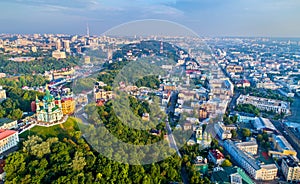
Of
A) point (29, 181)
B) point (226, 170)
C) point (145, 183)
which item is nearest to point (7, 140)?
point (29, 181)

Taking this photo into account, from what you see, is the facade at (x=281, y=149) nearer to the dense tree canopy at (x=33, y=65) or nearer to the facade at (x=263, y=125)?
the facade at (x=263, y=125)

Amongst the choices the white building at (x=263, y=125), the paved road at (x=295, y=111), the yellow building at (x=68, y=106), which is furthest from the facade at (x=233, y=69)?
the yellow building at (x=68, y=106)

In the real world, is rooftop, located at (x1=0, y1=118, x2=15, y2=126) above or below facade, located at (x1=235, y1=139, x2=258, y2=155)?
above

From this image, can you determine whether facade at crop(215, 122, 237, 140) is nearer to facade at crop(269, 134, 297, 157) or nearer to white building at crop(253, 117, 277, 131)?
white building at crop(253, 117, 277, 131)

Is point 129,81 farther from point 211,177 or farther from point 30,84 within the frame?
point 30,84

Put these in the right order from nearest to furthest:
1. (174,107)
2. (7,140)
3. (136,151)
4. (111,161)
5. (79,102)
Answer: (111,161)
(136,151)
(7,140)
(79,102)
(174,107)

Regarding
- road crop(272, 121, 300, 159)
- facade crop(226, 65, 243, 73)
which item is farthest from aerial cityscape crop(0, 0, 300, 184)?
facade crop(226, 65, 243, 73)
